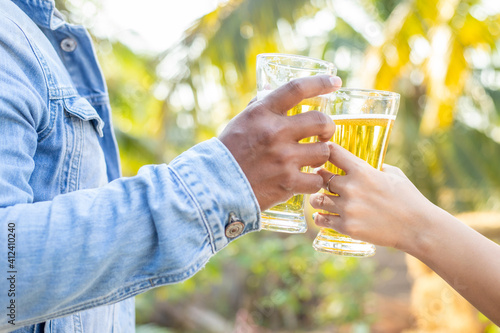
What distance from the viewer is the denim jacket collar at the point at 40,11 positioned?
1.31 meters

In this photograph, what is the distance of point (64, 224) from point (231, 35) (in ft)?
17.9

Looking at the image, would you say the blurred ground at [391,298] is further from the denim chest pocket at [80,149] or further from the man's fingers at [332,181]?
the denim chest pocket at [80,149]

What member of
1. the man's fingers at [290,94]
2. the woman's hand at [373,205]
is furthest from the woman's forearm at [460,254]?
the man's fingers at [290,94]

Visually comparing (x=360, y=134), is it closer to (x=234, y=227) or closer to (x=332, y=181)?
(x=332, y=181)

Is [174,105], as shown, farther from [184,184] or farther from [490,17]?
[184,184]

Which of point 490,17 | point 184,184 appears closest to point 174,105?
point 490,17

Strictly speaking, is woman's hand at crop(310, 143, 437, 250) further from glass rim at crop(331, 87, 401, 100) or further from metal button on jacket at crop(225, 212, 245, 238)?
metal button on jacket at crop(225, 212, 245, 238)

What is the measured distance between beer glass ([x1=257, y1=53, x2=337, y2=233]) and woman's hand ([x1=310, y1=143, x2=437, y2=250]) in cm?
10

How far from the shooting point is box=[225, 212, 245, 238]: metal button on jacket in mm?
962

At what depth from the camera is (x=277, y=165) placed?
0.97 m

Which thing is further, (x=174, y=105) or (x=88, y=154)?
(x=174, y=105)

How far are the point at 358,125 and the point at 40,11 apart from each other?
89 cm

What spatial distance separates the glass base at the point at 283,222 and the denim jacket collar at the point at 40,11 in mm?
770

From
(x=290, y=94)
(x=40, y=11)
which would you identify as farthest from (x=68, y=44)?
(x=290, y=94)
